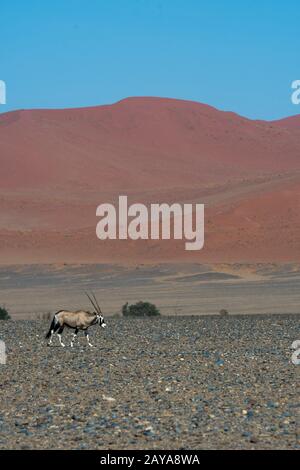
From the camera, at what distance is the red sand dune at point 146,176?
59.0 m

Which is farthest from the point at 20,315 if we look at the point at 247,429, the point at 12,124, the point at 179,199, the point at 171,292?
the point at 12,124

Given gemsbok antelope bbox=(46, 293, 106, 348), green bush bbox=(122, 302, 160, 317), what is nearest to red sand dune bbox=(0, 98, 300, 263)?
green bush bbox=(122, 302, 160, 317)

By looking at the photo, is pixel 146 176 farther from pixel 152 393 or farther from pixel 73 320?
pixel 152 393

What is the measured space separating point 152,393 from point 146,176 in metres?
97.2

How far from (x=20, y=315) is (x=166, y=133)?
103717 mm

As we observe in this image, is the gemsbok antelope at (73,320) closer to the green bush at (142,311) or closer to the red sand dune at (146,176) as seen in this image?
the green bush at (142,311)

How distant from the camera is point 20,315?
31.0 metres

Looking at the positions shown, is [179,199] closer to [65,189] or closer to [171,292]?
[65,189]

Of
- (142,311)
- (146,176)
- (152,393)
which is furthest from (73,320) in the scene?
(146,176)

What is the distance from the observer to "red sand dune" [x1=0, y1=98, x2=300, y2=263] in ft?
194

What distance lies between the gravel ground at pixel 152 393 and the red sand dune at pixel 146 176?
3727 centimetres

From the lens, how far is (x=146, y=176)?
10838 cm

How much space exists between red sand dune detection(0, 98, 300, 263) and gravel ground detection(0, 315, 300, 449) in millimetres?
37272

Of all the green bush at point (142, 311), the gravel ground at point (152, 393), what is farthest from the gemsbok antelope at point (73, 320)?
the green bush at point (142, 311)
